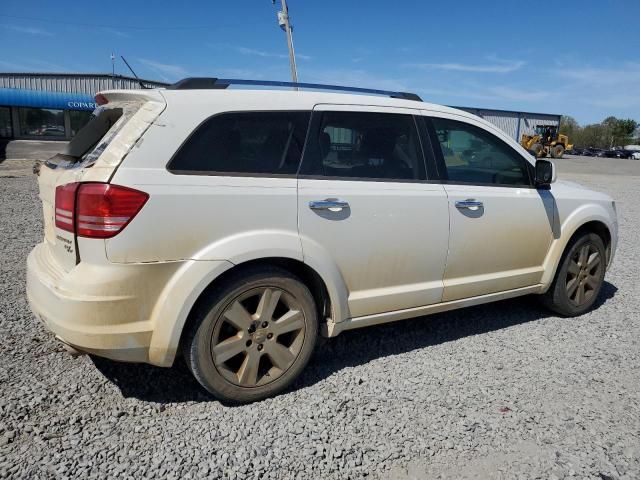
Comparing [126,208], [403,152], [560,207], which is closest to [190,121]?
[126,208]

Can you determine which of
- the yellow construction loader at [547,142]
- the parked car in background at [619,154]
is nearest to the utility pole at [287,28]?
the yellow construction loader at [547,142]

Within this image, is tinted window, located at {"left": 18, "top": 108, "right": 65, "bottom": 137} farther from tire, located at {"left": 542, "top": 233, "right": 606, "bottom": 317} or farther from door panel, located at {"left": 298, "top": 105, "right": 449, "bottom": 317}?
tire, located at {"left": 542, "top": 233, "right": 606, "bottom": 317}

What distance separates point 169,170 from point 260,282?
805 millimetres

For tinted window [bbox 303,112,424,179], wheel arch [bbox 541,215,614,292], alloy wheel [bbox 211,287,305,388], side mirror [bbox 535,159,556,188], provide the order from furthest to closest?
wheel arch [bbox 541,215,614,292], side mirror [bbox 535,159,556,188], tinted window [bbox 303,112,424,179], alloy wheel [bbox 211,287,305,388]

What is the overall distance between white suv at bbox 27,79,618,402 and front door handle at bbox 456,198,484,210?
1 centimetres

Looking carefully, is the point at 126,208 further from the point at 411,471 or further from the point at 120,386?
the point at 411,471

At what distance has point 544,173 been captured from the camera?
4.02 metres

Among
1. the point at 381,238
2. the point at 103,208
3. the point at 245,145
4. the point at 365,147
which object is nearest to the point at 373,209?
the point at 381,238

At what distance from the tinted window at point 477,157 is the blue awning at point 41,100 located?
37.5 m

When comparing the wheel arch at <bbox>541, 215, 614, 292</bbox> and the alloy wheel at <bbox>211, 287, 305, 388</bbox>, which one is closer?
the alloy wheel at <bbox>211, 287, 305, 388</bbox>

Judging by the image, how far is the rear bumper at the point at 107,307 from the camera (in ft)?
8.15

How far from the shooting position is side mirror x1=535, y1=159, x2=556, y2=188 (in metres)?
3.99

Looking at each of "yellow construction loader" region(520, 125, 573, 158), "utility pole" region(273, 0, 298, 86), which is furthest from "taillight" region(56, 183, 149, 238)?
"yellow construction loader" region(520, 125, 573, 158)

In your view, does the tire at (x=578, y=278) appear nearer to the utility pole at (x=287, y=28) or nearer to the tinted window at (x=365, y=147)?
the tinted window at (x=365, y=147)
